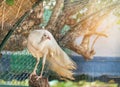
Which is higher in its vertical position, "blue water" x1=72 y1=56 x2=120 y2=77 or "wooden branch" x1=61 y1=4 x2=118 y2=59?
"wooden branch" x1=61 y1=4 x2=118 y2=59

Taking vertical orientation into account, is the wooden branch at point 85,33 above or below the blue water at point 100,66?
above

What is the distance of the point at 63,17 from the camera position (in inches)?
94.9

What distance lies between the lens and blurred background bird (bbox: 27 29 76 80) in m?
2.40

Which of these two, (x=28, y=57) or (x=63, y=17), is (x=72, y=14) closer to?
(x=63, y=17)

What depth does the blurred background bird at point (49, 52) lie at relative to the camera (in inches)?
94.7

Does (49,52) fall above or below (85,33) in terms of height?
below

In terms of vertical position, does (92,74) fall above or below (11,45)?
below

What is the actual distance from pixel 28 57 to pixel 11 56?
0.12 m

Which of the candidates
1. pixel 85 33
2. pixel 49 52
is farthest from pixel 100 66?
pixel 49 52

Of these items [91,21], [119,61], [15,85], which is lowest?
[15,85]

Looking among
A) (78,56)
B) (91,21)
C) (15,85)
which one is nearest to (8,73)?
(15,85)

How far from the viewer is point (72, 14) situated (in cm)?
241

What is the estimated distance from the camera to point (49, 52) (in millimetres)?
2422

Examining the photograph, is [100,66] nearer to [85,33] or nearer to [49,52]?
[85,33]
